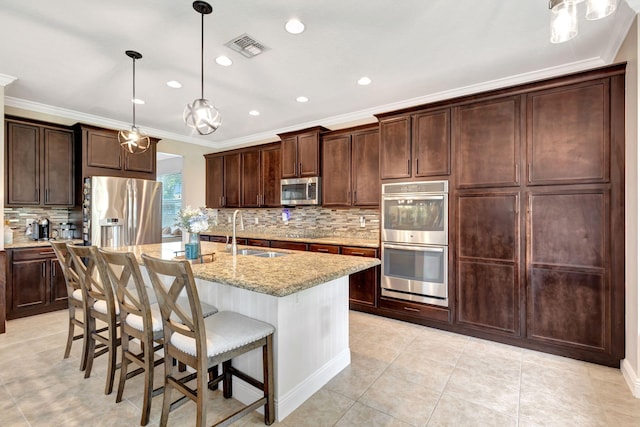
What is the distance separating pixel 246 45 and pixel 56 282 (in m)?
3.87

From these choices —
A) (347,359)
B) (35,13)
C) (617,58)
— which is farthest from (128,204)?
(617,58)

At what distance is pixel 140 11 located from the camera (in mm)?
2225

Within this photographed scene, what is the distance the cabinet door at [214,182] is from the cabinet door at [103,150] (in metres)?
1.69

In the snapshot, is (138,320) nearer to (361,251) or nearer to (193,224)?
(193,224)

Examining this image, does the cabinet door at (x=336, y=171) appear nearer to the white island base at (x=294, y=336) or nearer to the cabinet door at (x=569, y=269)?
the white island base at (x=294, y=336)

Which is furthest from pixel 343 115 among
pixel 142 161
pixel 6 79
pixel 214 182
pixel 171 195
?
pixel 171 195

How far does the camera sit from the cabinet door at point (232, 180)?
576 centimetres

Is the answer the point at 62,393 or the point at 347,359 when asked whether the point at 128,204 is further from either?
the point at 347,359

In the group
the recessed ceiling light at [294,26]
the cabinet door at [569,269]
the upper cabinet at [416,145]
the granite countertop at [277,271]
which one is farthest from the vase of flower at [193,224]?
the cabinet door at [569,269]

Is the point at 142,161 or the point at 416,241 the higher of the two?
the point at 142,161

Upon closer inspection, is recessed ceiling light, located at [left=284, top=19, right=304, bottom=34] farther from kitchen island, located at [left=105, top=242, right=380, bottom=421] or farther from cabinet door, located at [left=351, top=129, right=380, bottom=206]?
cabinet door, located at [left=351, top=129, right=380, bottom=206]

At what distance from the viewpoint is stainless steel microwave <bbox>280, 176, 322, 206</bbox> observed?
4.63 m

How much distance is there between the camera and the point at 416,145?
11.6 ft

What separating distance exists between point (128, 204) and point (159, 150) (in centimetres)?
152
